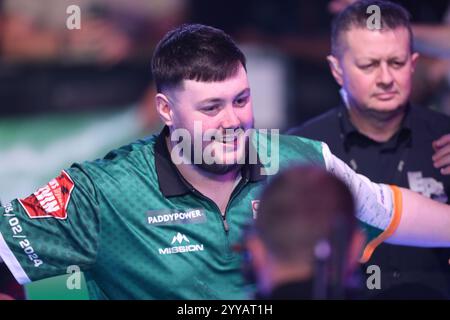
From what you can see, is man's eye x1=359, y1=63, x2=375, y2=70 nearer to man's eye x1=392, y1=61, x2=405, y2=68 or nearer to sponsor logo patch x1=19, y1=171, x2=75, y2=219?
man's eye x1=392, y1=61, x2=405, y2=68

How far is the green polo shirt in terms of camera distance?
99.3 inches

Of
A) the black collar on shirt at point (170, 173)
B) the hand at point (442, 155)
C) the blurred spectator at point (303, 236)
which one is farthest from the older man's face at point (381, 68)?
the blurred spectator at point (303, 236)

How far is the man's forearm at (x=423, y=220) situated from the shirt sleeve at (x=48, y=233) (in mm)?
1053

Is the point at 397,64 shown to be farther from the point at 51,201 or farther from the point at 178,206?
the point at 51,201

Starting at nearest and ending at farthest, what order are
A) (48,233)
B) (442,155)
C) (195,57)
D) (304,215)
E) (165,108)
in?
(304,215) < (48,233) < (195,57) < (165,108) < (442,155)

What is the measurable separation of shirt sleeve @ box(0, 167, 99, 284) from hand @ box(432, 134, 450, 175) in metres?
1.47

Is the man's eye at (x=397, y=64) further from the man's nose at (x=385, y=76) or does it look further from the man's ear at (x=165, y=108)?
the man's ear at (x=165, y=108)

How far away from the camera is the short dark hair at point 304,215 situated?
1716 mm

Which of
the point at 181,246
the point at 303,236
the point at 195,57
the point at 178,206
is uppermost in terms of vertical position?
the point at 195,57

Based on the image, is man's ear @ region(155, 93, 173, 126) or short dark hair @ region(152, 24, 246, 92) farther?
man's ear @ region(155, 93, 173, 126)

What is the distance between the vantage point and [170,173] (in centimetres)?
270

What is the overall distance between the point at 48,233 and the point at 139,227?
30 centimetres

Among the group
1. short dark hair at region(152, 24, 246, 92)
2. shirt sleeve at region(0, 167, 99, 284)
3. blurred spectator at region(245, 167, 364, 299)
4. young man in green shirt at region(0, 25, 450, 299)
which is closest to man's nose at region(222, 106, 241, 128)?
young man in green shirt at region(0, 25, 450, 299)

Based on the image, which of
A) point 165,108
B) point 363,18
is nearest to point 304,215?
point 165,108
